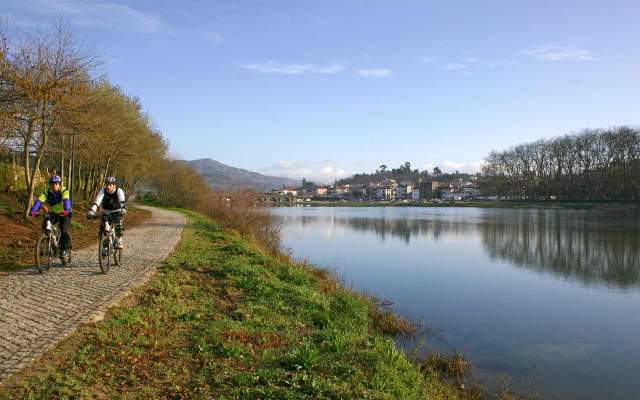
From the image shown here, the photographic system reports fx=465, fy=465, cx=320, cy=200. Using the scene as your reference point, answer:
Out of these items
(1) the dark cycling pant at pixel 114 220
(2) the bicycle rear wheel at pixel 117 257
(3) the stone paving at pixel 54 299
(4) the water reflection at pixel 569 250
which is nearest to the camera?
(3) the stone paving at pixel 54 299

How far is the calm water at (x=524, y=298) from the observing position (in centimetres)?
873

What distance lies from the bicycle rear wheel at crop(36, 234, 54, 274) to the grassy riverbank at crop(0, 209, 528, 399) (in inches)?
89.4

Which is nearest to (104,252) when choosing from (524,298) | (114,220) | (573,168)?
(114,220)

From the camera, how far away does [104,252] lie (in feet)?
31.6

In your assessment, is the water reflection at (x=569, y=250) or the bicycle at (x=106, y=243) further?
the water reflection at (x=569, y=250)

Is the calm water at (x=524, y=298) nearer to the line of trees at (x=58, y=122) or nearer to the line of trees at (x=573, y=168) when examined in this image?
the line of trees at (x=58, y=122)

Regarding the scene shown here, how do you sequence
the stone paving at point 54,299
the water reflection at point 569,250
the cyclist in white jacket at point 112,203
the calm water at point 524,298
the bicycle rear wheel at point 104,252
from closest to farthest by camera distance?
the stone paving at point 54,299, the calm water at point 524,298, the bicycle rear wheel at point 104,252, the cyclist in white jacket at point 112,203, the water reflection at point 569,250

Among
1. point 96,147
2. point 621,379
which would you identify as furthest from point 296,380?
point 96,147

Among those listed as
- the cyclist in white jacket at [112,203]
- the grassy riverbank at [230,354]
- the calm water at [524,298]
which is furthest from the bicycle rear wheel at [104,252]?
the calm water at [524,298]

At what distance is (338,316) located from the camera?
923cm

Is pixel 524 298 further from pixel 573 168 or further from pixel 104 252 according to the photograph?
pixel 573 168

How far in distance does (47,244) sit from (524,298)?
1312 centimetres

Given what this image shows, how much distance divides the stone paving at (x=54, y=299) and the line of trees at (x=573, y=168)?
85.3m

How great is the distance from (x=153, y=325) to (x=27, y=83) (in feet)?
27.8
